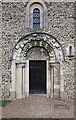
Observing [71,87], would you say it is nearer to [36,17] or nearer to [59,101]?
[59,101]

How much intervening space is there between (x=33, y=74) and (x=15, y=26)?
2.77 m

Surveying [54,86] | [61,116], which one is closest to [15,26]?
[54,86]

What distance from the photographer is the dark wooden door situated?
13.6m

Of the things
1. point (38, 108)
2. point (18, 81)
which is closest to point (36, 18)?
point (18, 81)

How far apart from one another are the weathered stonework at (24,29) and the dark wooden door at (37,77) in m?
1.29

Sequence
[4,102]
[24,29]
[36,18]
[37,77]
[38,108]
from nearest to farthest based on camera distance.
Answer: [38,108] → [4,102] → [24,29] → [36,18] → [37,77]

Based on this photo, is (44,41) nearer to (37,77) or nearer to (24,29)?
(24,29)

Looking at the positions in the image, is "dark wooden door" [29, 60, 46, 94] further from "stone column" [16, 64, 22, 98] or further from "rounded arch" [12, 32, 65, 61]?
"rounded arch" [12, 32, 65, 61]

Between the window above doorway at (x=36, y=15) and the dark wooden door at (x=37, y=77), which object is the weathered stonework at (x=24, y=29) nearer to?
the window above doorway at (x=36, y=15)

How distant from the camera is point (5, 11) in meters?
12.9

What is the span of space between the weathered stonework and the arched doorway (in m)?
0.25

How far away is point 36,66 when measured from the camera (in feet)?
44.8

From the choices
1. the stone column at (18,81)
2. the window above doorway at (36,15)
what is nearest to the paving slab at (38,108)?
the stone column at (18,81)

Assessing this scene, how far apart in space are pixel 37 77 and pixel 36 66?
60cm
